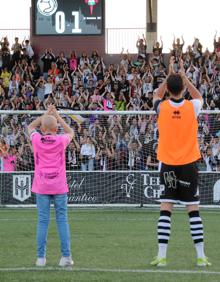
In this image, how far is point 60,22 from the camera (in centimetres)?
3086

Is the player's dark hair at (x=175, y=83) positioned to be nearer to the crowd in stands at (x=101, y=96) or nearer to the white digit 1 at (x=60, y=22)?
the crowd in stands at (x=101, y=96)

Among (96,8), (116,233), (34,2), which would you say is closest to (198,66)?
(96,8)

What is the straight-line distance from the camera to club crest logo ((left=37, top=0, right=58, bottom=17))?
100 ft

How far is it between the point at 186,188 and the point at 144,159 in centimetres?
1147

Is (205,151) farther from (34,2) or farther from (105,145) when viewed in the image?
(34,2)

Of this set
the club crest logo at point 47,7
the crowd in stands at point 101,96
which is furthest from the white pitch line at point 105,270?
the club crest logo at point 47,7

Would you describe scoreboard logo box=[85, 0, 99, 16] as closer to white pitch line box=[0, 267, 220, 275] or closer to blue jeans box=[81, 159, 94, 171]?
blue jeans box=[81, 159, 94, 171]

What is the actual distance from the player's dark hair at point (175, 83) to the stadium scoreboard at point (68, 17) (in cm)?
2168

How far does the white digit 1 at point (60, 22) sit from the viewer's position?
30.5m

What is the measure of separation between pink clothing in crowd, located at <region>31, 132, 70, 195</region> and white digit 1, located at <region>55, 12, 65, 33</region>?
71.7ft

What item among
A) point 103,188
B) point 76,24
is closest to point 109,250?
point 103,188

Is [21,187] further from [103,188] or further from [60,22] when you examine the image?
[60,22]

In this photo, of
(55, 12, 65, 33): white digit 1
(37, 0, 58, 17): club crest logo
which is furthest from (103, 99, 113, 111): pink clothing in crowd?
(37, 0, 58, 17): club crest logo

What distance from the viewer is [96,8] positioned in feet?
99.5
